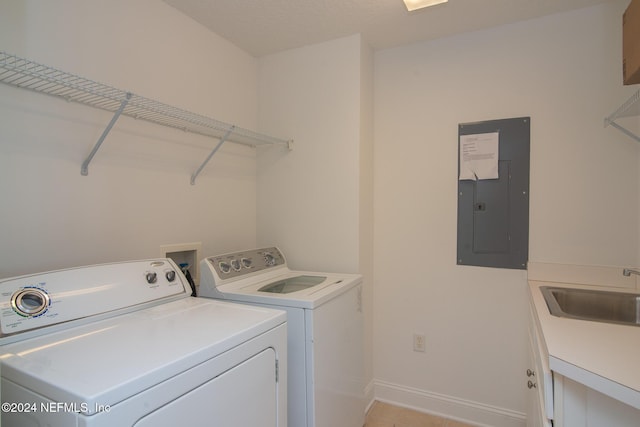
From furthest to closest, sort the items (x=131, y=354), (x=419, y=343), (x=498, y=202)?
(x=419, y=343) < (x=498, y=202) < (x=131, y=354)

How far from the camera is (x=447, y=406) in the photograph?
2.19m

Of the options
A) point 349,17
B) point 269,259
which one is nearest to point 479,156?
point 349,17

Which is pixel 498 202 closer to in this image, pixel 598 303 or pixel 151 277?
pixel 598 303

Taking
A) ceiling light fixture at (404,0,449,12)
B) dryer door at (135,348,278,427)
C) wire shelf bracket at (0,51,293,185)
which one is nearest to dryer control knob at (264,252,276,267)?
wire shelf bracket at (0,51,293,185)

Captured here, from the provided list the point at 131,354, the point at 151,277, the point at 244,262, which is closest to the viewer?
the point at 131,354

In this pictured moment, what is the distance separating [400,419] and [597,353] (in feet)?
5.05

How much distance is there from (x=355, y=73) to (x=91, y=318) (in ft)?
6.30

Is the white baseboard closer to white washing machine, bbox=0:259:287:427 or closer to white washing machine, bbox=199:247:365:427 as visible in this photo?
white washing machine, bbox=199:247:365:427

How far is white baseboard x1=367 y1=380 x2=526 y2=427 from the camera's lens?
203 cm

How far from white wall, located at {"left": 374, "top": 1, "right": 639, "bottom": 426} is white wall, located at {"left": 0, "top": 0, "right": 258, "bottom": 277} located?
117 cm

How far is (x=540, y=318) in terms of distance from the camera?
1.26 meters

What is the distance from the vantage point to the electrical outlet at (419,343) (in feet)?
7.45

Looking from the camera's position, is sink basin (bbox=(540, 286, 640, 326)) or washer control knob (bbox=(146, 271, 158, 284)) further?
sink basin (bbox=(540, 286, 640, 326))

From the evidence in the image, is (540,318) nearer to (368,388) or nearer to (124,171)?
(368,388)
